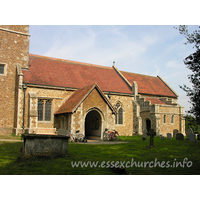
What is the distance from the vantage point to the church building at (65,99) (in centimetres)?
1845

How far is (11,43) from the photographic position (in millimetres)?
21688

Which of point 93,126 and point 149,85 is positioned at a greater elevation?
point 149,85

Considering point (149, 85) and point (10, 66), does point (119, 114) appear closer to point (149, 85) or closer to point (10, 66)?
point (149, 85)

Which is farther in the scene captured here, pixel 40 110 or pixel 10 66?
pixel 10 66

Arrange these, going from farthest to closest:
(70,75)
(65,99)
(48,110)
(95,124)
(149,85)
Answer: (149,85) < (70,75) < (65,99) < (95,124) < (48,110)

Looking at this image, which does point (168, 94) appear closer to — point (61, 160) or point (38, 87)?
point (38, 87)

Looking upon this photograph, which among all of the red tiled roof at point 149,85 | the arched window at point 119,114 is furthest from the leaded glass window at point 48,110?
the red tiled roof at point 149,85

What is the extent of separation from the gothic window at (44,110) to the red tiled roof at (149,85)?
43.5 feet

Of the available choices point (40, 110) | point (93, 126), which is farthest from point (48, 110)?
point (93, 126)

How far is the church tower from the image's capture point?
803 inches

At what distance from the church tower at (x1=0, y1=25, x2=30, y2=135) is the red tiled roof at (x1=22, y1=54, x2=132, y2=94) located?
4.10 ft

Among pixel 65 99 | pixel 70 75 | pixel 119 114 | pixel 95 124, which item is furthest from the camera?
pixel 119 114

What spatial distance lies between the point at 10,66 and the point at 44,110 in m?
5.99

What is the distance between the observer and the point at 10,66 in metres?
21.3
